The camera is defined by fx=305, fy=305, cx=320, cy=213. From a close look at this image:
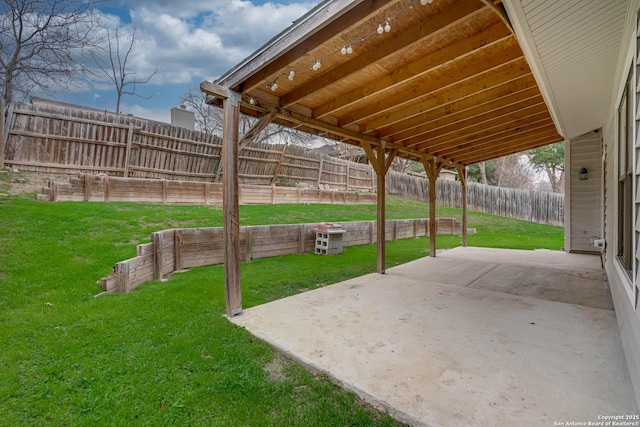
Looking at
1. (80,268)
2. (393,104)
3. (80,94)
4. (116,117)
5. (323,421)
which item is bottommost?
(323,421)

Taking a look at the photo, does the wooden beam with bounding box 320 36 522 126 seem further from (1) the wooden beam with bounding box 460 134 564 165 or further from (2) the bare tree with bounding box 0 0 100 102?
(2) the bare tree with bounding box 0 0 100 102

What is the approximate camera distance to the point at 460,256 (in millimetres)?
6828

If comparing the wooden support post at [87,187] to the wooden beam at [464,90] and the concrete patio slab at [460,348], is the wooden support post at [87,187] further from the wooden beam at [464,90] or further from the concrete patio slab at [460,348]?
the wooden beam at [464,90]

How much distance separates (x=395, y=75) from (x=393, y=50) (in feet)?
2.03

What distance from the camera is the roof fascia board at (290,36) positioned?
235 cm

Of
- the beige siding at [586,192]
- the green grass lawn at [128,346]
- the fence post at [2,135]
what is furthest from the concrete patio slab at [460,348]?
the fence post at [2,135]

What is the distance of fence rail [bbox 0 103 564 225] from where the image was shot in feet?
22.0

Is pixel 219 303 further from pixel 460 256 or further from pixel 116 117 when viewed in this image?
pixel 116 117

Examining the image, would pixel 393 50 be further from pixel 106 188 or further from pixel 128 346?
pixel 106 188

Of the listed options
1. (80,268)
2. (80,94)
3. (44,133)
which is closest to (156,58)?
(80,94)

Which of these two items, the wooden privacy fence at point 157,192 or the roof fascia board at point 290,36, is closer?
the roof fascia board at point 290,36

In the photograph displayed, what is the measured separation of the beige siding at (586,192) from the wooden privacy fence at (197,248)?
16.2ft

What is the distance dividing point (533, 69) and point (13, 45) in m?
12.4

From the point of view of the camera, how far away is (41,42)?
8.62 metres
